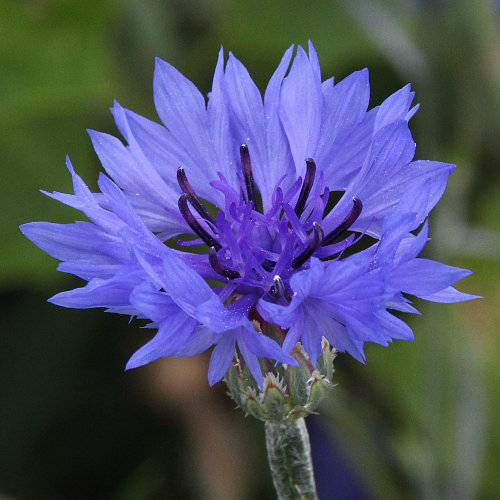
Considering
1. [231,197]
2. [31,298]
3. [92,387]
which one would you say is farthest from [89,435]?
[231,197]

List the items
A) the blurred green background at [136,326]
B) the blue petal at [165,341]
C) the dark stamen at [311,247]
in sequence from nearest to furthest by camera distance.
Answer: the blue petal at [165,341], the dark stamen at [311,247], the blurred green background at [136,326]

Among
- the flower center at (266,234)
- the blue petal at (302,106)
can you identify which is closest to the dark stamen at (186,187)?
the flower center at (266,234)

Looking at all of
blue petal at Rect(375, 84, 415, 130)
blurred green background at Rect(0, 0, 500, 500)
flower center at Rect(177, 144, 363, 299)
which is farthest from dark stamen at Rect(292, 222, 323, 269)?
blurred green background at Rect(0, 0, 500, 500)

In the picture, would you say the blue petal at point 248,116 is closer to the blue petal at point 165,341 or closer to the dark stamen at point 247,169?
the dark stamen at point 247,169

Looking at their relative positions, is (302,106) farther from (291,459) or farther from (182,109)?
(291,459)

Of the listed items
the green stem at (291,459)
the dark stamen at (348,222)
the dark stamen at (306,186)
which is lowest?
the green stem at (291,459)

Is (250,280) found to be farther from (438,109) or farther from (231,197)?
(438,109)

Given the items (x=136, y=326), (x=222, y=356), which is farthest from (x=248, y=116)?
(x=136, y=326)
